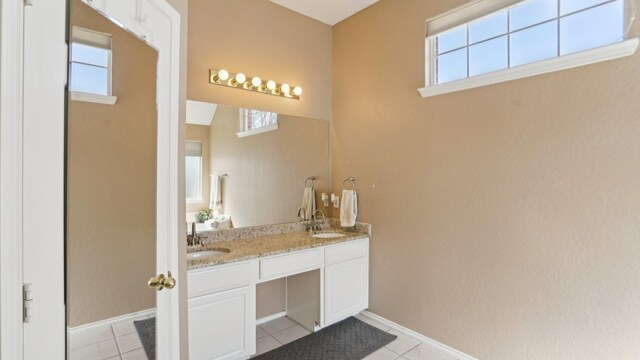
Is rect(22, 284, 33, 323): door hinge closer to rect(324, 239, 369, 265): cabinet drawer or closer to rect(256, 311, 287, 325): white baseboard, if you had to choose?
rect(324, 239, 369, 265): cabinet drawer

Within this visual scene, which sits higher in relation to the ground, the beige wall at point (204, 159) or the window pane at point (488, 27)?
the window pane at point (488, 27)

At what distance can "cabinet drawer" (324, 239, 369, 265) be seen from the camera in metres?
2.70

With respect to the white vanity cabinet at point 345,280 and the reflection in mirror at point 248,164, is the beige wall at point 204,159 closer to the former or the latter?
the reflection in mirror at point 248,164

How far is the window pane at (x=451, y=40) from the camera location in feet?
8.00

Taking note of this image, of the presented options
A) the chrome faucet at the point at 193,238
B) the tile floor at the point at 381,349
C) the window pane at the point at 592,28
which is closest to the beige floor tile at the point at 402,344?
the tile floor at the point at 381,349

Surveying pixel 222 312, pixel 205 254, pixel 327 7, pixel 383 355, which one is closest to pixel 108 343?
pixel 222 312

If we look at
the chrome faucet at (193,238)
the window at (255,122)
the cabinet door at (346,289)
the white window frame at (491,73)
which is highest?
the white window frame at (491,73)

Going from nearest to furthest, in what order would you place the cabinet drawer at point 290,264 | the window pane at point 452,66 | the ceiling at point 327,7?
the cabinet drawer at point 290,264
the window pane at point 452,66
the ceiling at point 327,7

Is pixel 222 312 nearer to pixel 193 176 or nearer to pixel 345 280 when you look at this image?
pixel 193 176

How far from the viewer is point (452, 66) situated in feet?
8.25

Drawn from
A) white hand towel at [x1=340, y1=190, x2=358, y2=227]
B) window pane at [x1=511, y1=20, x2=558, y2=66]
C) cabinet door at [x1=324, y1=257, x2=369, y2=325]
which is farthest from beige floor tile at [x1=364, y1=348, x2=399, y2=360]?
window pane at [x1=511, y1=20, x2=558, y2=66]

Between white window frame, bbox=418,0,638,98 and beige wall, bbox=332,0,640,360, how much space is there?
47 mm

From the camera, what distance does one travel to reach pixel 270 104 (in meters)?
2.95

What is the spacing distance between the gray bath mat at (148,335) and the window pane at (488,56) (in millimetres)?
2546
